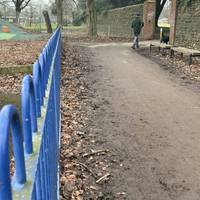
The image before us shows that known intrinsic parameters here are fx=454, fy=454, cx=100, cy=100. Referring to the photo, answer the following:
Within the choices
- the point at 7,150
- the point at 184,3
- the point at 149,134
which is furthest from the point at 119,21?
the point at 7,150

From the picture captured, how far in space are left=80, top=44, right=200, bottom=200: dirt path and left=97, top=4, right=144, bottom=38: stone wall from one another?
23.8m

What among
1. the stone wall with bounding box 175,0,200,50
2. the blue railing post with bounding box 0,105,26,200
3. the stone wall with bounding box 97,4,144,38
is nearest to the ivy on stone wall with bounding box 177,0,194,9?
the stone wall with bounding box 175,0,200,50

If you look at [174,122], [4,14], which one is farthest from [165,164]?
[4,14]

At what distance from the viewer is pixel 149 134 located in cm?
701

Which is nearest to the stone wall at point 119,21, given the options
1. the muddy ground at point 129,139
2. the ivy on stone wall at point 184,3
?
the ivy on stone wall at point 184,3

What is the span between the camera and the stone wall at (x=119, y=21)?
36541 millimetres

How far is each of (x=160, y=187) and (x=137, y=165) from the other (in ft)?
2.29

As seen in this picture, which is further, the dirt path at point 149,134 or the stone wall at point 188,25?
the stone wall at point 188,25

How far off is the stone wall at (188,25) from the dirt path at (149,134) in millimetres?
7046

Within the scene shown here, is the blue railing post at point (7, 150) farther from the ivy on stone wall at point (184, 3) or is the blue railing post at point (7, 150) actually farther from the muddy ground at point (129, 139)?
the ivy on stone wall at point (184, 3)

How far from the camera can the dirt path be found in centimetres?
502

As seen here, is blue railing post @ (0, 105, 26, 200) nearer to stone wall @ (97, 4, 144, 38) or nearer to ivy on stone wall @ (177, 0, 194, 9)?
ivy on stone wall @ (177, 0, 194, 9)

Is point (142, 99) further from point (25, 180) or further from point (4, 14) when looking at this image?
point (4, 14)

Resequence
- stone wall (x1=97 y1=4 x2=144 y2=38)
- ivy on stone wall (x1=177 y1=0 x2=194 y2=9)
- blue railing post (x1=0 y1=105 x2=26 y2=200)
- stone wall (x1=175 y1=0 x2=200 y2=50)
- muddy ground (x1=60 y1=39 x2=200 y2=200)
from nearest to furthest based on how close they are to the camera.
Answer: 1. blue railing post (x1=0 y1=105 x2=26 y2=200)
2. muddy ground (x1=60 y1=39 x2=200 y2=200)
3. stone wall (x1=175 y1=0 x2=200 y2=50)
4. ivy on stone wall (x1=177 y1=0 x2=194 y2=9)
5. stone wall (x1=97 y1=4 x2=144 y2=38)
